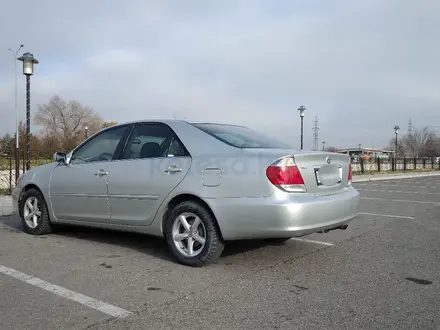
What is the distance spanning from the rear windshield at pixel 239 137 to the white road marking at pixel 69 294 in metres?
2.04

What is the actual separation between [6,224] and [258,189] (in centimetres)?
516

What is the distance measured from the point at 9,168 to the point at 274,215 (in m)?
10.0

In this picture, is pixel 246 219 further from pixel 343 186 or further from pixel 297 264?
pixel 343 186

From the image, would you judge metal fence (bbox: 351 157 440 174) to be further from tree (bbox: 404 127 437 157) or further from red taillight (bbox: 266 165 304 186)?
tree (bbox: 404 127 437 157)

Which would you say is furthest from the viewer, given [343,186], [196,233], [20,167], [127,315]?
[20,167]

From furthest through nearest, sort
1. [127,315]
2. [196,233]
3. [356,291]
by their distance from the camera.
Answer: [196,233] < [356,291] < [127,315]

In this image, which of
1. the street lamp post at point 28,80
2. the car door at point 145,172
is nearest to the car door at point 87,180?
the car door at point 145,172

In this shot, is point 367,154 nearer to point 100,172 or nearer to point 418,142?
point 418,142

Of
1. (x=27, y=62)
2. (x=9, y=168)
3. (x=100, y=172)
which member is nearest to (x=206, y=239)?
(x=100, y=172)

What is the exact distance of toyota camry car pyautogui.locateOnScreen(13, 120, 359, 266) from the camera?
4.08 m

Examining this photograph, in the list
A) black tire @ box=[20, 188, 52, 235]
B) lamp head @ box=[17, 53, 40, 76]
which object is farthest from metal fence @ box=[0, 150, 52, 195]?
black tire @ box=[20, 188, 52, 235]

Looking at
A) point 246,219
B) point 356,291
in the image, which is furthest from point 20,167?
point 356,291

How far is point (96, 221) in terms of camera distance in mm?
5328

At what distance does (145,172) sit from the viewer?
4789 millimetres
